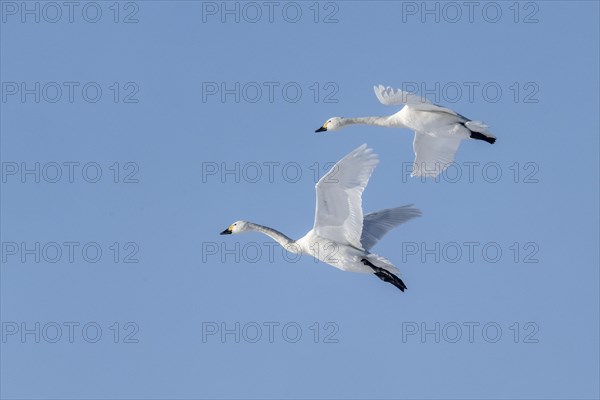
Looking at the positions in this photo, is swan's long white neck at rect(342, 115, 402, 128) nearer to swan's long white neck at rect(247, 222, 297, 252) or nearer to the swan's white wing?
the swan's white wing

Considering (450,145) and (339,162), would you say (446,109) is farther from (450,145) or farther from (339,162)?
(339,162)

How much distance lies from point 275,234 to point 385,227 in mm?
2977

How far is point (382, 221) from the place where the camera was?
3503 centimetres

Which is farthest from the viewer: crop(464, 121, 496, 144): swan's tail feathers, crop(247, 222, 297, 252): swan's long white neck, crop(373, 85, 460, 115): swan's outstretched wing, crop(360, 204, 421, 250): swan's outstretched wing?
crop(360, 204, 421, 250): swan's outstretched wing

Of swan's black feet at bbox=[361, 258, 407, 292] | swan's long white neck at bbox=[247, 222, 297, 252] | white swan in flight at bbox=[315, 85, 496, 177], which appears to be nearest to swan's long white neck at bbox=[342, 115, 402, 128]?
white swan in flight at bbox=[315, 85, 496, 177]

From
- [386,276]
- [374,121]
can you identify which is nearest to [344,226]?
[386,276]

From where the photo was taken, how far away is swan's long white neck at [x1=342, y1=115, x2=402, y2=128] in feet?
113

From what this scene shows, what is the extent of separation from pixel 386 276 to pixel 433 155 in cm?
368

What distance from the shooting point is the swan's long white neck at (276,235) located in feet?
107

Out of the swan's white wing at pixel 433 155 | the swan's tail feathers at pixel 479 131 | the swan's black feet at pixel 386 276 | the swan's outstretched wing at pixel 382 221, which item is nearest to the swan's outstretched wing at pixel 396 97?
the swan's tail feathers at pixel 479 131

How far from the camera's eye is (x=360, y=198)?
99.9 feet

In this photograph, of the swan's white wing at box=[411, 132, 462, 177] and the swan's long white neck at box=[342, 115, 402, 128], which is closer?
the swan's white wing at box=[411, 132, 462, 177]

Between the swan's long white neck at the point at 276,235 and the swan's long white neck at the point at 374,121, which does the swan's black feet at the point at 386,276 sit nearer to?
the swan's long white neck at the point at 276,235

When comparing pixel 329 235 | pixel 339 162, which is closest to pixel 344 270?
pixel 329 235
